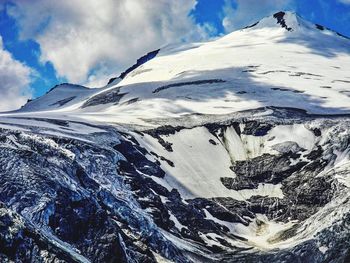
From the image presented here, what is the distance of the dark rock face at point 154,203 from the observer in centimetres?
6762

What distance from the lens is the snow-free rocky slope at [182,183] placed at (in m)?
68.9

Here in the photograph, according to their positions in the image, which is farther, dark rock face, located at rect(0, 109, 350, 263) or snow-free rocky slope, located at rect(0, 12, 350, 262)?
snow-free rocky slope, located at rect(0, 12, 350, 262)

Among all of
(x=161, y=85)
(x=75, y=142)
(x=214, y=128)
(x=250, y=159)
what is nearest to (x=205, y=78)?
(x=161, y=85)

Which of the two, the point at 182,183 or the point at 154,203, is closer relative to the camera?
the point at 154,203

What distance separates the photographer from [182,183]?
104m

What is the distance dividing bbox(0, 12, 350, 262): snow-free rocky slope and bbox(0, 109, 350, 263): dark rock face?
186 mm

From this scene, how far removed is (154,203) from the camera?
293 ft

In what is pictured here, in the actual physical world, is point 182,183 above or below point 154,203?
above

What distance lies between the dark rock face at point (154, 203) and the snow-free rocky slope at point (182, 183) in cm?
19

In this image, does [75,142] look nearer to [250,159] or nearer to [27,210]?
[27,210]

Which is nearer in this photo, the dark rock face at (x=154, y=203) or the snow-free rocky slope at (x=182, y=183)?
the dark rock face at (x=154, y=203)

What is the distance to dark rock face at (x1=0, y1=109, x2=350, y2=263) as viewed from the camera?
222 ft

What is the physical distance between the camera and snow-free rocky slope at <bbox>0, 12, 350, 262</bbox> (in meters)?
68.9

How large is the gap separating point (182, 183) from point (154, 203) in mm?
14949
